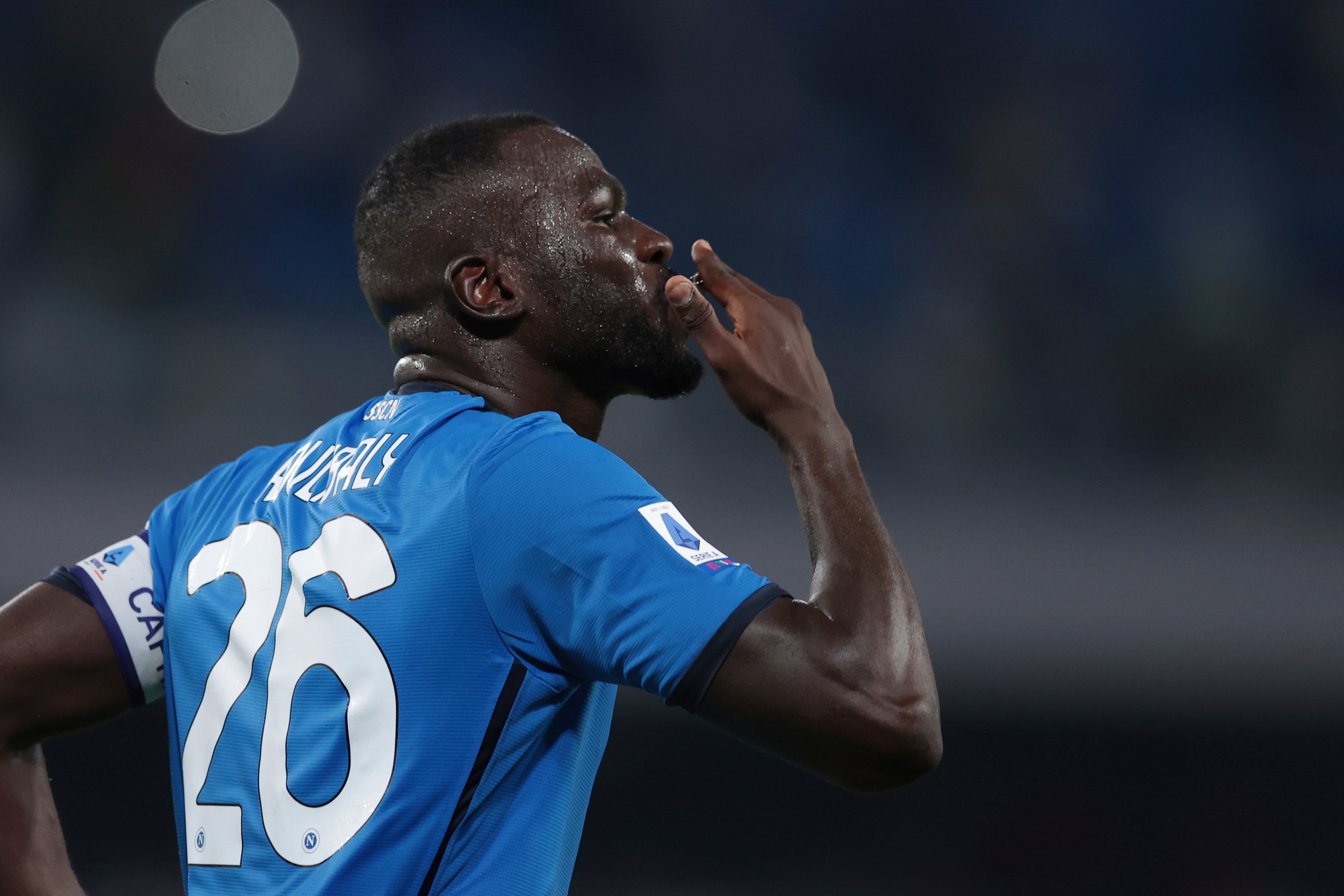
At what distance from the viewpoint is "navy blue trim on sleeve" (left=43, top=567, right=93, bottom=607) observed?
182 centimetres

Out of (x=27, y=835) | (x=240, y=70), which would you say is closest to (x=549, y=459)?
(x=27, y=835)

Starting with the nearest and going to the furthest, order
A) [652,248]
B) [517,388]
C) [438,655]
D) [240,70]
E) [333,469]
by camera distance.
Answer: [438,655] < [333,469] < [517,388] < [652,248] < [240,70]

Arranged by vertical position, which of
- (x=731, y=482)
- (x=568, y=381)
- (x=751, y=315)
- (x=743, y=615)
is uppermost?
(x=731, y=482)

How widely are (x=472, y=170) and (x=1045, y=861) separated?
410cm

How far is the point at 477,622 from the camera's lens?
4.77ft

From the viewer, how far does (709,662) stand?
133 cm

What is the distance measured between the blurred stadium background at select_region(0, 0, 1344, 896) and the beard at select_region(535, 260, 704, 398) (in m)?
3.05

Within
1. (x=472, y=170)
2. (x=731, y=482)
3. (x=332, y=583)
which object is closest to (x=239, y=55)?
(x=731, y=482)

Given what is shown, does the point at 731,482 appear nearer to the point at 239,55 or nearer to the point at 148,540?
the point at 148,540

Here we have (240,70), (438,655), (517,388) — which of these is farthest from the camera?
(240,70)

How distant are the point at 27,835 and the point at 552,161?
1415mm

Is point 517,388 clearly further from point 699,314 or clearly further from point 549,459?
point 549,459

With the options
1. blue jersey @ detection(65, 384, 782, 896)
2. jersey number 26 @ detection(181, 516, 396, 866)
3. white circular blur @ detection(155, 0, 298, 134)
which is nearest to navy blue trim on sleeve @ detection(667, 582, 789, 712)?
blue jersey @ detection(65, 384, 782, 896)

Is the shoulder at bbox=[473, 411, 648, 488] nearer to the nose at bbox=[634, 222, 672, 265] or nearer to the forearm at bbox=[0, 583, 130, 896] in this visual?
Answer: the nose at bbox=[634, 222, 672, 265]
